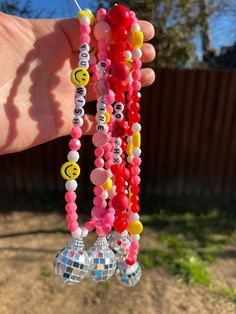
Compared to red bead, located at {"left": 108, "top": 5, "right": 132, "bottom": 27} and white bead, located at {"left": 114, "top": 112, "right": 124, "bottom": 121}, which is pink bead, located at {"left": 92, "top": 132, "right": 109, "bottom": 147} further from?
red bead, located at {"left": 108, "top": 5, "right": 132, "bottom": 27}

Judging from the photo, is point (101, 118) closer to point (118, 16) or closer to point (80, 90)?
point (80, 90)

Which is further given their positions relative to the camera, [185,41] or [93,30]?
[185,41]

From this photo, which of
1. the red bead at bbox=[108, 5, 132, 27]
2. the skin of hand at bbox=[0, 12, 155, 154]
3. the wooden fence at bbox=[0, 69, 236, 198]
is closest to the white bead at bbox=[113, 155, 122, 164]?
the skin of hand at bbox=[0, 12, 155, 154]

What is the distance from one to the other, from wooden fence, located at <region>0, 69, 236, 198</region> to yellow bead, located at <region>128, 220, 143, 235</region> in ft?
7.84

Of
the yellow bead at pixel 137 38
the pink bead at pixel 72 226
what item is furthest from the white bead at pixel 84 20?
the pink bead at pixel 72 226

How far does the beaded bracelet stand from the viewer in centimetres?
95

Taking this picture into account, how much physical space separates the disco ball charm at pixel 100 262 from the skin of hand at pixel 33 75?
1.15 ft

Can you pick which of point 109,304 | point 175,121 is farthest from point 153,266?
point 175,121

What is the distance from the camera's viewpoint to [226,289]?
2406 millimetres

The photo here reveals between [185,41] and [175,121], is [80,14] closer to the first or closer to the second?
[175,121]

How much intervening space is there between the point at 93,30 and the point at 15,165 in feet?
8.84

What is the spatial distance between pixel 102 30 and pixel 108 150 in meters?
0.30

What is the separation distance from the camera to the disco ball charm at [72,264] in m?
0.95

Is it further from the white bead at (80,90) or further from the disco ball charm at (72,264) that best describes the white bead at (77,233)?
the white bead at (80,90)
